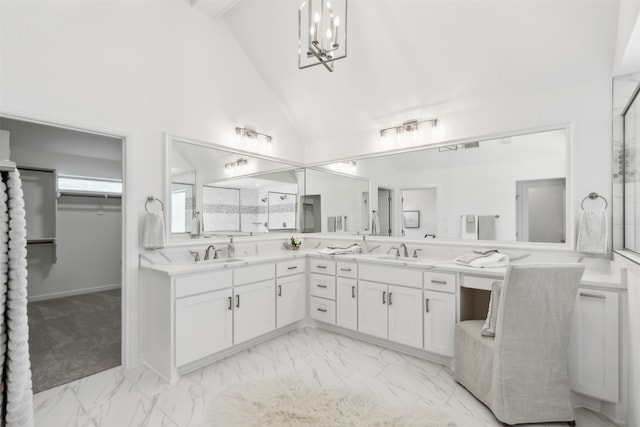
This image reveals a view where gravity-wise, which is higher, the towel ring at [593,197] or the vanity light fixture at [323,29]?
the vanity light fixture at [323,29]

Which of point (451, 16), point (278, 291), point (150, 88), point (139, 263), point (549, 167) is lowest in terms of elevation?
point (278, 291)

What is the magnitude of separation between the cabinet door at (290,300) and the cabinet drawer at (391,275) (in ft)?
2.53

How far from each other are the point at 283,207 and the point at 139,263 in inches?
71.8

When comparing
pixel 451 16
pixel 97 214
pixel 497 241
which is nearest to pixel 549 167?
pixel 497 241

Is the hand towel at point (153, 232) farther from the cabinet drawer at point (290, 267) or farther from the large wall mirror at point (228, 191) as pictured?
the cabinet drawer at point (290, 267)

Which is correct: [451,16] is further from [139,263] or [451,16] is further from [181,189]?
[139,263]

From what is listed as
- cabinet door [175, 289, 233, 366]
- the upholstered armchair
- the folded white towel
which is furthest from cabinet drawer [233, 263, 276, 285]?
the upholstered armchair

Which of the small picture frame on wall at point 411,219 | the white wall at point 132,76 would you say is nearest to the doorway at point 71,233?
the white wall at point 132,76

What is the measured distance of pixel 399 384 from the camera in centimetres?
238

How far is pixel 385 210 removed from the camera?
362cm

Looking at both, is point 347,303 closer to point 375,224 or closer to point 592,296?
point 375,224

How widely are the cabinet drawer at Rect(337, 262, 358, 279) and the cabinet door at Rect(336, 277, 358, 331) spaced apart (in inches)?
2.0

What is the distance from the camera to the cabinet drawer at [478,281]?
7.86 ft

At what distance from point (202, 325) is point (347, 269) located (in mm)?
1480
